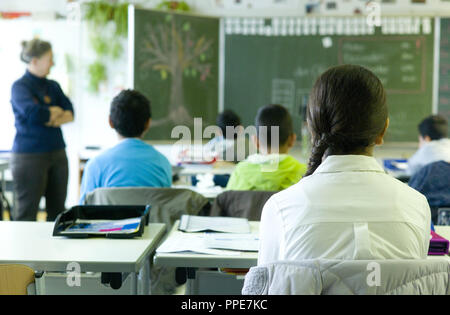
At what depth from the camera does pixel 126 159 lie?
269 cm

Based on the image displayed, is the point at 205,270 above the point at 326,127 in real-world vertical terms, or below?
below

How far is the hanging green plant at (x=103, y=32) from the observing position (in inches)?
232

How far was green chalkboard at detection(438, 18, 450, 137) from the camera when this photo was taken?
18.3 ft

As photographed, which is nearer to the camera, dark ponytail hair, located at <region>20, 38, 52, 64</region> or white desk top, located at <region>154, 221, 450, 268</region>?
white desk top, located at <region>154, 221, 450, 268</region>

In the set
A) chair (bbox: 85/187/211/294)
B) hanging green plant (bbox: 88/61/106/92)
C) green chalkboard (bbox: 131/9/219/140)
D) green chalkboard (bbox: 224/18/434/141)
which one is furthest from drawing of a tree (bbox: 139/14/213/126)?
chair (bbox: 85/187/211/294)

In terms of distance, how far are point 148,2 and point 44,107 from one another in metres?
2.53

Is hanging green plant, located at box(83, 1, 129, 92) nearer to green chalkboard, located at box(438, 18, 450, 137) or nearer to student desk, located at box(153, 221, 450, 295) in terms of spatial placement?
green chalkboard, located at box(438, 18, 450, 137)

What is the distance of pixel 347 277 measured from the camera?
1014 mm

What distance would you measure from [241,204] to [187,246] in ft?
2.37

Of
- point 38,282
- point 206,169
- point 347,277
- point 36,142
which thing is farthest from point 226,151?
point 347,277

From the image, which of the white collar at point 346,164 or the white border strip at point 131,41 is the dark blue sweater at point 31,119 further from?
the white collar at point 346,164

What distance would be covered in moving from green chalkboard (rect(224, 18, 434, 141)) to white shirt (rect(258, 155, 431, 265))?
459cm

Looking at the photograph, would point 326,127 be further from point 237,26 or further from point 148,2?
point 148,2

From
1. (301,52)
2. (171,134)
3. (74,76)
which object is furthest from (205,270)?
(74,76)
